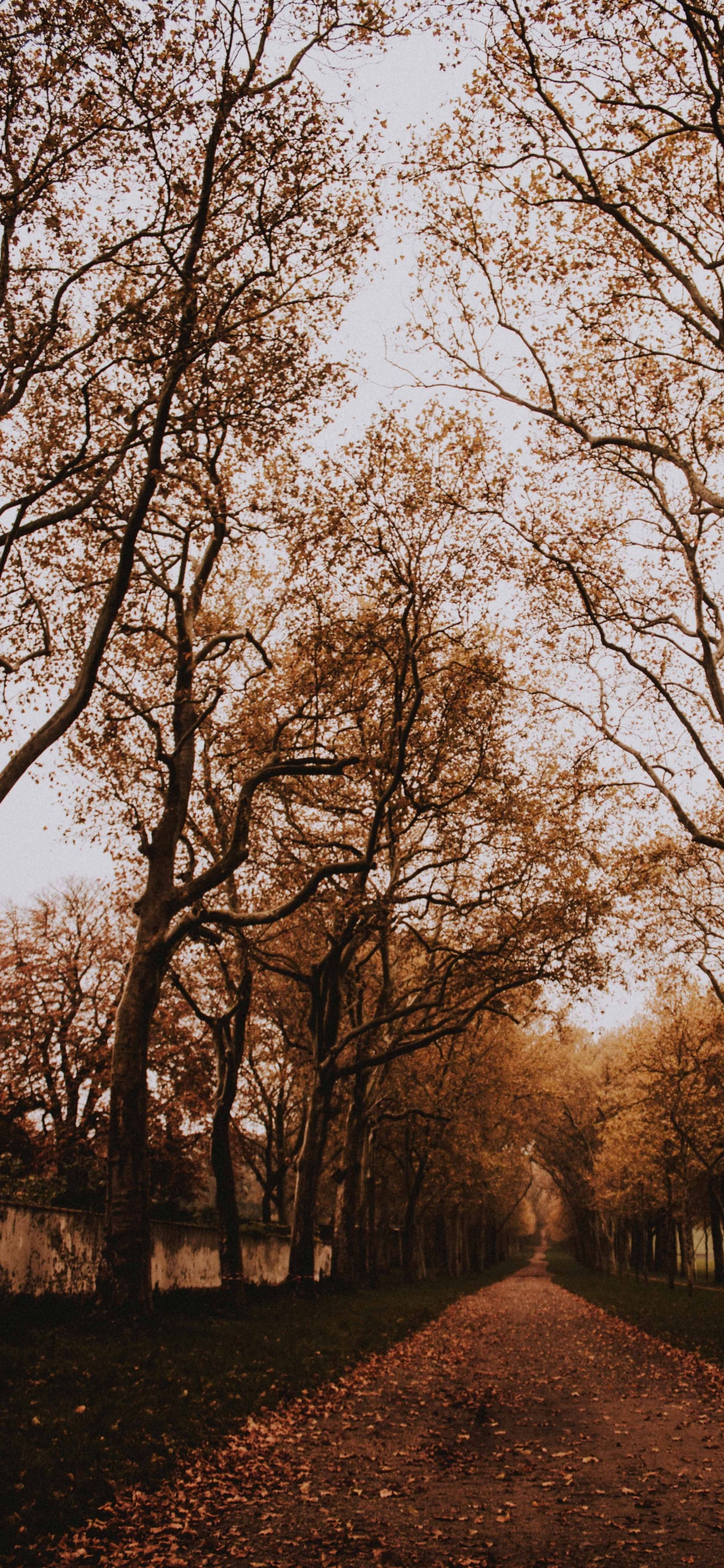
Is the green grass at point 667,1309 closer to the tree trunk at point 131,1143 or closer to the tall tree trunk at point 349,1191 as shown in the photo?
the tall tree trunk at point 349,1191

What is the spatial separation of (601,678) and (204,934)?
362 inches

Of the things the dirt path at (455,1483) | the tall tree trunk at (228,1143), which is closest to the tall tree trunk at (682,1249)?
the tall tree trunk at (228,1143)

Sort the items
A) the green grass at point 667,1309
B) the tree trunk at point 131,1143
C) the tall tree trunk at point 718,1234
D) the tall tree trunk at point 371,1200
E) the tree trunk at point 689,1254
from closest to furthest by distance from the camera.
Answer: the tree trunk at point 131,1143 → the green grass at point 667,1309 → the tree trunk at point 689,1254 → the tall tree trunk at point 371,1200 → the tall tree trunk at point 718,1234

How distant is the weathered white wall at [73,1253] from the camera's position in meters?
12.4

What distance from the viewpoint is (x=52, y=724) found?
9289 millimetres

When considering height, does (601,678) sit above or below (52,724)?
above

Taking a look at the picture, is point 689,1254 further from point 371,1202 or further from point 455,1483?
point 455,1483

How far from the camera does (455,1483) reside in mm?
7383

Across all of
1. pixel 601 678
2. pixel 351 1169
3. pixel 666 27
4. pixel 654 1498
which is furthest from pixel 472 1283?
pixel 666 27

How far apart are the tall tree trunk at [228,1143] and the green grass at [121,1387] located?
1.04 metres

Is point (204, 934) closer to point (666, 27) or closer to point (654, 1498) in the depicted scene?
point (654, 1498)

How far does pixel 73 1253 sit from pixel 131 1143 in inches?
112

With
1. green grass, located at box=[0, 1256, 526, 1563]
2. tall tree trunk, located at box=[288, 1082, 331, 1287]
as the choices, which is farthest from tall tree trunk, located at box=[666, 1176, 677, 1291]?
green grass, located at box=[0, 1256, 526, 1563]

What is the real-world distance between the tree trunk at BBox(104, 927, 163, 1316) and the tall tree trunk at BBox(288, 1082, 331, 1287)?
365 inches
